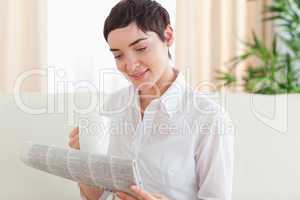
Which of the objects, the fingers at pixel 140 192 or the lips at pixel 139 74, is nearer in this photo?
the fingers at pixel 140 192

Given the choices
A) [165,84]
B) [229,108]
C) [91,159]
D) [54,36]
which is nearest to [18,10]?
[54,36]

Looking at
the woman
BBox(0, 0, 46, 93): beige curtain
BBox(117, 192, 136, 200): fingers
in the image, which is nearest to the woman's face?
the woman

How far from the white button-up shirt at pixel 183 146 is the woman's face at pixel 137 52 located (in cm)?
9

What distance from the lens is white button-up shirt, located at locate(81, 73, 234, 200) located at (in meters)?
1.14

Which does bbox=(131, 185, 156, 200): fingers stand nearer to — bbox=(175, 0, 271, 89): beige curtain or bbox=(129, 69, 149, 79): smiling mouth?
bbox=(129, 69, 149, 79): smiling mouth

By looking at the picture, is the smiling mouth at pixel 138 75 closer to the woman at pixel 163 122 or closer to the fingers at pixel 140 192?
the woman at pixel 163 122

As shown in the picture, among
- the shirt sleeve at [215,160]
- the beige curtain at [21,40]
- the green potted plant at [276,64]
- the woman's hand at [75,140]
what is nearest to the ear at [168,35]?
the shirt sleeve at [215,160]

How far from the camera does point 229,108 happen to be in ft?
5.33

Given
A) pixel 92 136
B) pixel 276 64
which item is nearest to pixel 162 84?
pixel 92 136

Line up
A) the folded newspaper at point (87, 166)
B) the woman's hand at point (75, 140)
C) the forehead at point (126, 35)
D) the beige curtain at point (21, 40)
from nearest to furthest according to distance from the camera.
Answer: the folded newspaper at point (87, 166)
the forehead at point (126, 35)
the woman's hand at point (75, 140)
the beige curtain at point (21, 40)

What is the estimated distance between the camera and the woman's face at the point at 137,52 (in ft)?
3.65

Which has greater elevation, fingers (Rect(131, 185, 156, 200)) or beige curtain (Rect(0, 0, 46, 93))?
beige curtain (Rect(0, 0, 46, 93))

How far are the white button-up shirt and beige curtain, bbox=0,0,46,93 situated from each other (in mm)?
1382

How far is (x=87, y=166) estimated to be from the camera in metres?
1.03
